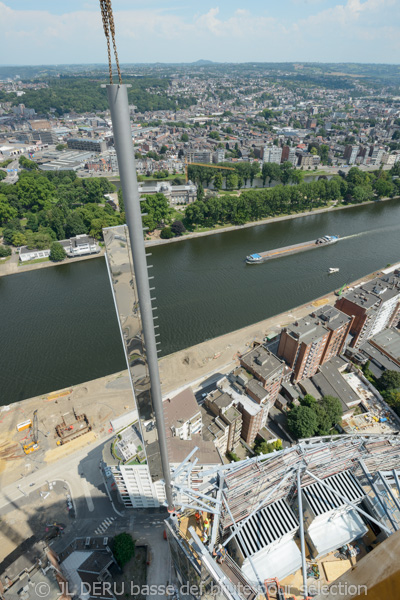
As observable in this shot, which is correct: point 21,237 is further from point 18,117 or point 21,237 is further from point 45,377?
point 18,117

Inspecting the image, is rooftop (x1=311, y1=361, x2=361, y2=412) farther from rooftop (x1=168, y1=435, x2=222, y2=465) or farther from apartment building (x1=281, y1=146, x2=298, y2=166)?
apartment building (x1=281, y1=146, x2=298, y2=166)

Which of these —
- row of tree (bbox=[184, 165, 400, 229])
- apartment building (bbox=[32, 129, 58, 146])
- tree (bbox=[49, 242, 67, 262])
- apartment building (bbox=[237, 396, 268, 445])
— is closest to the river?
tree (bbox=[49, 242, 67, 262])

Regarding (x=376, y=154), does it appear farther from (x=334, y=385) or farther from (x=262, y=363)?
(x=262, y=363)

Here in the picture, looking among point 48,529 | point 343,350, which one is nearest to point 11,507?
point 48,529

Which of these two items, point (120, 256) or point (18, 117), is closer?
point (120, 256)

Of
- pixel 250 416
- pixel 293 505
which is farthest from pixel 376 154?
pixel 293 505

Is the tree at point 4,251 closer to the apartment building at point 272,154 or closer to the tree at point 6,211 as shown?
the tree at point 6,211

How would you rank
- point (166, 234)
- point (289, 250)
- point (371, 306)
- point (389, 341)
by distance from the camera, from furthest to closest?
1. point (166, 234)
2. point (289, 250)
3. point (389, 341)
4. point (371, 306)

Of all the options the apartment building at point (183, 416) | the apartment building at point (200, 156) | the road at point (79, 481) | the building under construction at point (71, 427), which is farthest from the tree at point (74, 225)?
the apartment building at point (200, 156)
